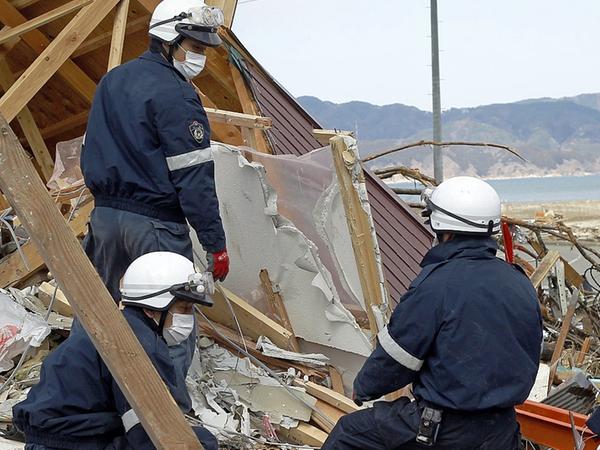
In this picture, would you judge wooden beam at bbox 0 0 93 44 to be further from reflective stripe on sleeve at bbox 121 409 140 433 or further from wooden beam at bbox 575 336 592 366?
wooden beam at bbox 575 336 592 366

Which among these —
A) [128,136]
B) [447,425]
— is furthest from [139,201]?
[447,425]

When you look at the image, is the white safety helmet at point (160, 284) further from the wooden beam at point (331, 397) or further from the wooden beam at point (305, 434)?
the wooden beam at point (331, 397)

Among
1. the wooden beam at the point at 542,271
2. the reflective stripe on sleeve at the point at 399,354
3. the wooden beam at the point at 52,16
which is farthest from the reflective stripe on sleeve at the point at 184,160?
the wooden beam at the point at 542,271

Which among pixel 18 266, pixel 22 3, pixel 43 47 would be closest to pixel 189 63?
pixel 18 266

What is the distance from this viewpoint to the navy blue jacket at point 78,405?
3.47m

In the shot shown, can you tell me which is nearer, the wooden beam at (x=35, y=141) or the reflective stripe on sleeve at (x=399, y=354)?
the reflective stripe on sleeve at (x=399, y=354)

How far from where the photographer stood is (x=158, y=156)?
191 inches

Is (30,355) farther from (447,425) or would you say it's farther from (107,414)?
(447,425)

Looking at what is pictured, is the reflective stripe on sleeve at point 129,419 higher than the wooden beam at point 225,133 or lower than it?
lower

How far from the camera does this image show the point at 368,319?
5961 mm

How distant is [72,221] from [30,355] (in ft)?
A: 3.54

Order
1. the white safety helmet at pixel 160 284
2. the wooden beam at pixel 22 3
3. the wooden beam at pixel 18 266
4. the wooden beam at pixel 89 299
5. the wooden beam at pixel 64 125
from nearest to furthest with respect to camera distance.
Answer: the wooden beam at pixel 89 299
the white safety helmet at pixel 160 284
the wooden beam at pixel 18 266
the wooden beam at pixel 22 3
the wooden beam at pixel 64 125

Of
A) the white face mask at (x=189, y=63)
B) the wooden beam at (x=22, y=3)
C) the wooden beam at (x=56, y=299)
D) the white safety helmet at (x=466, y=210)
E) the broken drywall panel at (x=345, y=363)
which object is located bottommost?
the broken drywall panel at (x=345, y=363)

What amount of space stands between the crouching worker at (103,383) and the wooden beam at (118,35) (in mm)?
3741
